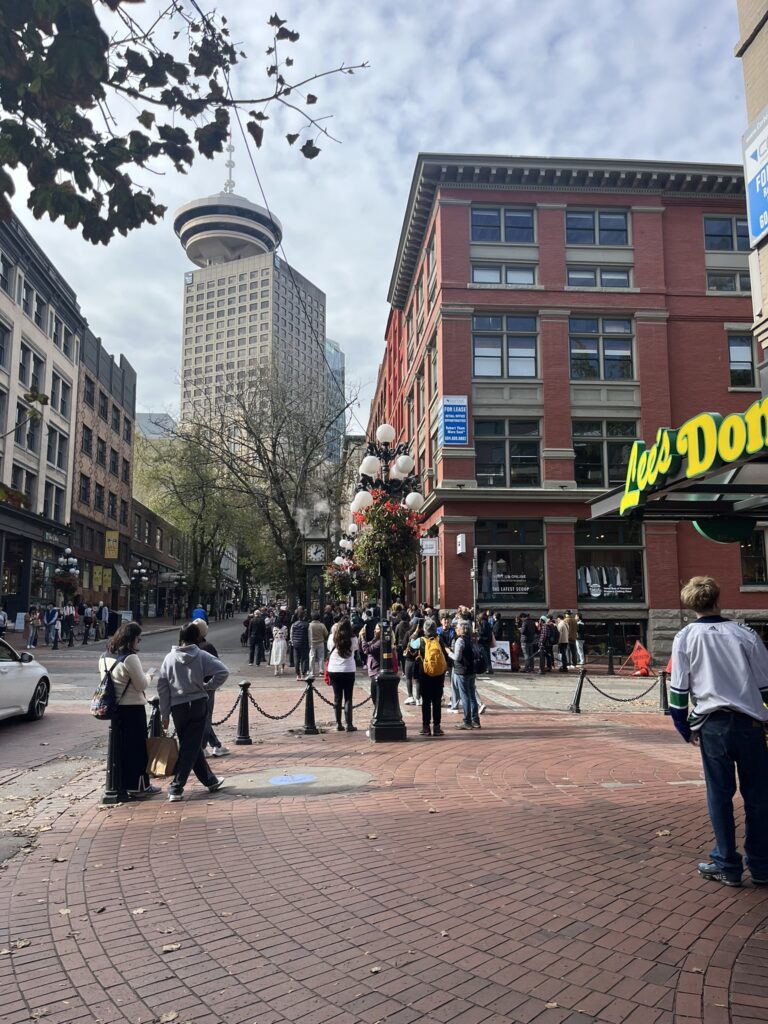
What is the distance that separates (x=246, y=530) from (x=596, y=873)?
4295 cm

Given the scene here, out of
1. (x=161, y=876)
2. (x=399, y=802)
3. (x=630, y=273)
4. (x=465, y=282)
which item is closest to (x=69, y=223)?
(x=161, y=876)

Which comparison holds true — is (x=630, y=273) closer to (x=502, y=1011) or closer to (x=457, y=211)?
(x=457, y=211)

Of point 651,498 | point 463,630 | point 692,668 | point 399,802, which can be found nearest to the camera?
point 692,668

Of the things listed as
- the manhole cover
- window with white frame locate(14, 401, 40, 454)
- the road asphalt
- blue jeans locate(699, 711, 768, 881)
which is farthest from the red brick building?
blue jeans locate(699, 711, 768, 881)

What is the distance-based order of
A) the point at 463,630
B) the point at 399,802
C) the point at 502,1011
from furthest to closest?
the point at 463,630
the point at 399,802
the point at 502,1011

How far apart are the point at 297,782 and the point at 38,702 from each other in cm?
677

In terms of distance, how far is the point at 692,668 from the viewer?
505 centimetres

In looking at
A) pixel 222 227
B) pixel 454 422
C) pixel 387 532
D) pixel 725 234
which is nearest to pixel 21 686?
pixel 387 532

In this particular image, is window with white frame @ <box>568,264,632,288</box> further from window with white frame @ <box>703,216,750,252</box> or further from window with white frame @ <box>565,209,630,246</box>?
window with white frame @ <box>703,216,750,252</box>

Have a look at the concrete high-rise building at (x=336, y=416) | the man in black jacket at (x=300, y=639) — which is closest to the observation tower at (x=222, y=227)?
the concrete high-rise building at (x=336, y=416)

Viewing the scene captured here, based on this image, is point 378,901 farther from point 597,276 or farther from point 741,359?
point 741,359

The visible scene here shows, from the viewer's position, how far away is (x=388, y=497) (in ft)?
48.6

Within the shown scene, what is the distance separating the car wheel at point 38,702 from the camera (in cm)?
1238

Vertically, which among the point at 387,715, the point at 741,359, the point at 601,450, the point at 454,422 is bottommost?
the point at 387,715
